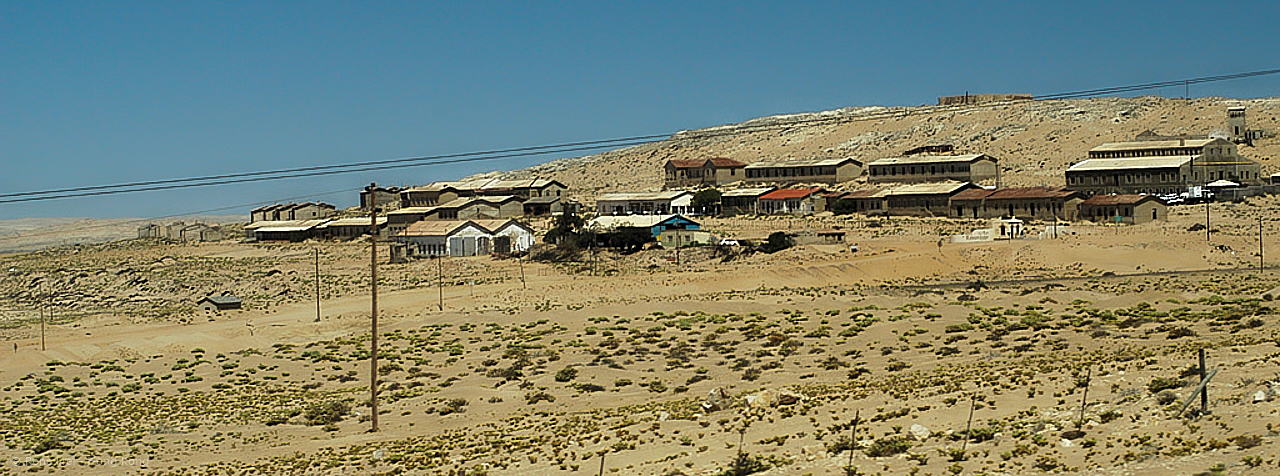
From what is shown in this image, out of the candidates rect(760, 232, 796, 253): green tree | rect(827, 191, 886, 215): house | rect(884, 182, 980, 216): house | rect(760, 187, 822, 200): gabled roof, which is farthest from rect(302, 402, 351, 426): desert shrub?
rect(760, 187, 822, 200): gabled roof

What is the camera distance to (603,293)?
66500 mm

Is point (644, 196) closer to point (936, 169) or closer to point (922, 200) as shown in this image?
point (922, 200)

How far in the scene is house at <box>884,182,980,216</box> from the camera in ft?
299

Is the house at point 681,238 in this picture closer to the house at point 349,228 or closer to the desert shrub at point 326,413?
the house at point 349,228

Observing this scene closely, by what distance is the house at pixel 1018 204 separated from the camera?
3329 inches

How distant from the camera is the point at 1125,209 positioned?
267 ft

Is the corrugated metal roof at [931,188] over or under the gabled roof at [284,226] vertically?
over

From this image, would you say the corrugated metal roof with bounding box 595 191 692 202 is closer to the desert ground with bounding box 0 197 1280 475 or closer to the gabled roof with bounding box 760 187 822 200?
the gabled roof with bounding box 760 187 822 200

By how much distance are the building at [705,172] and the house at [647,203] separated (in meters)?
12.0

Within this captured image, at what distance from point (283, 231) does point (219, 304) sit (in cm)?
4117

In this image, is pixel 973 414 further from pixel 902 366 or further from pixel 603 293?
pixel 603 293

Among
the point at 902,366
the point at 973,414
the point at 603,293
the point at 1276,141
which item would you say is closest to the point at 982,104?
the point at 1276,141

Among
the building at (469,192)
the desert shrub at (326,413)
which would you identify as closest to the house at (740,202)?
the building at (469,192)

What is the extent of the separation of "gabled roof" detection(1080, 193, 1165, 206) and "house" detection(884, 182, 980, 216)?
386 inches
